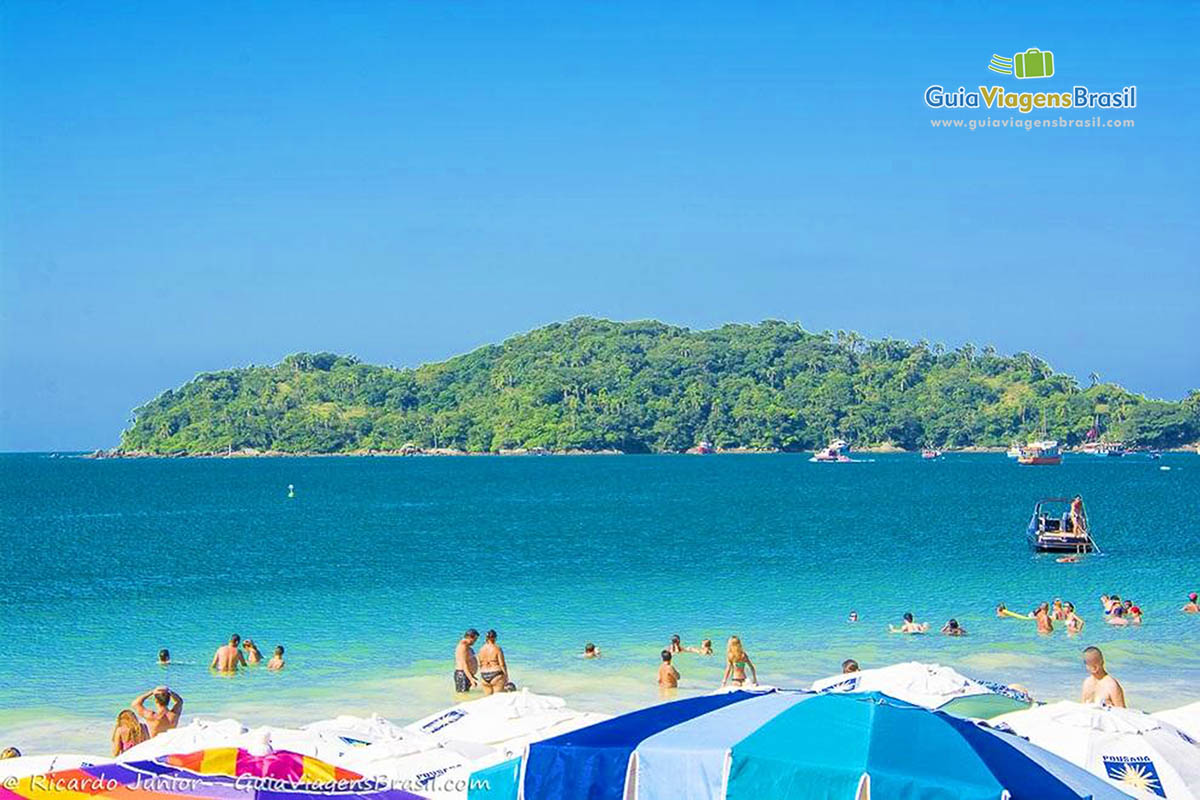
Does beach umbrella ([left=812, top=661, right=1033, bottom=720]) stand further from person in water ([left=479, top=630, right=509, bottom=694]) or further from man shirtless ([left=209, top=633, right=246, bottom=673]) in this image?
man shirtless ([left=209, top=633, right=246, bottom=673])

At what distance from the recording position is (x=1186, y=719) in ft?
46.2

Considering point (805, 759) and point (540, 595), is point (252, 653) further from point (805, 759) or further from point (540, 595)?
point (805, 759)

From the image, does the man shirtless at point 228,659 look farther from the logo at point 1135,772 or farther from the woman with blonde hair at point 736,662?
the logo at point 1135,772

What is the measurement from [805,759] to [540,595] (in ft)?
88.0

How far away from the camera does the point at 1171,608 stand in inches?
1214

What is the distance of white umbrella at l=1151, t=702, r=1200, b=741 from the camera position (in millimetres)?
13766

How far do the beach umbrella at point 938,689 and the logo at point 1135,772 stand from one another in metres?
2.91

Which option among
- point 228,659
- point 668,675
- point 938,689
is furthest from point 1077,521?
point 938,689

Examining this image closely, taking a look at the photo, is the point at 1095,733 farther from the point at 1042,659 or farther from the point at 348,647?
the point at 348,647

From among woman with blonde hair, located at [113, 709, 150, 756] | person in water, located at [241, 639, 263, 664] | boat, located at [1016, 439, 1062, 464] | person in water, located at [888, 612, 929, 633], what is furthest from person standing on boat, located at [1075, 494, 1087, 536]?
boat, located at [1016, 439, 1062, 464]

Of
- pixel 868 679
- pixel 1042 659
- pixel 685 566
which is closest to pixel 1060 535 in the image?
pixel 685 566

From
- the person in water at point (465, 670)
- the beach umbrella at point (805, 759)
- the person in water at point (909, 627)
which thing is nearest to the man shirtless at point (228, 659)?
the person in water at point (465, 670)

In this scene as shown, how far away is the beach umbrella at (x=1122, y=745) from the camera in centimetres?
1146

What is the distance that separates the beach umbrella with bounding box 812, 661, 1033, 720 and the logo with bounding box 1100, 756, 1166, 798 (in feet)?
9.56
